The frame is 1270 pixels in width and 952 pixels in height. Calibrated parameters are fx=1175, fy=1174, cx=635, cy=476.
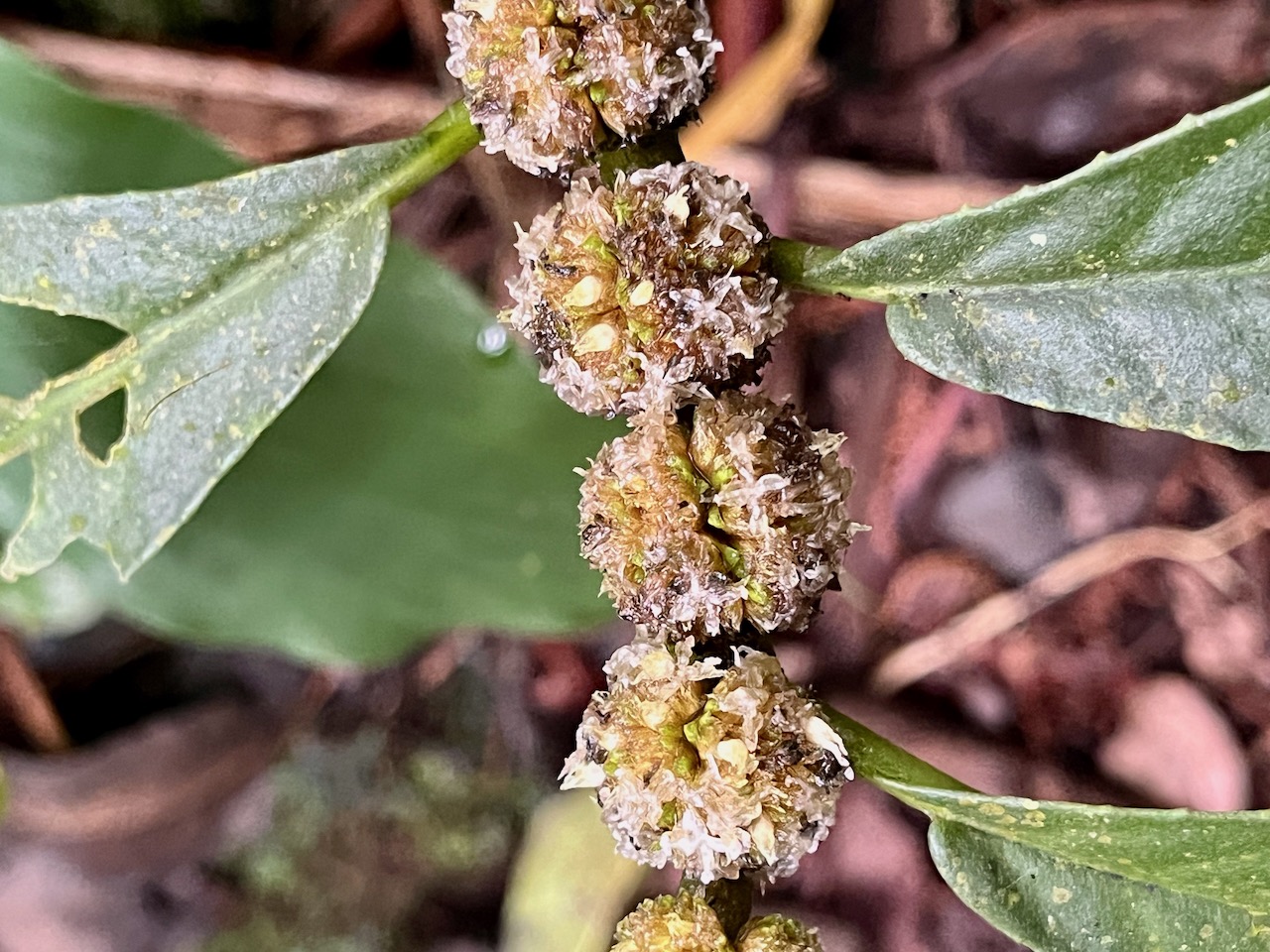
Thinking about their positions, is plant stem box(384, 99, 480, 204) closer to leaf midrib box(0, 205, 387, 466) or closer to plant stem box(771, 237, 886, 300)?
leaf midrib box(0, 205, 387, 466)

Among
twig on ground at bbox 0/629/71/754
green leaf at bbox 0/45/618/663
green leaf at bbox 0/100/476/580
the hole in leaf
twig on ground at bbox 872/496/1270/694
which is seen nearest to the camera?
green leaf at bbox 0/100/476/580

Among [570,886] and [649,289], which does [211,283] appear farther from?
[570,886]

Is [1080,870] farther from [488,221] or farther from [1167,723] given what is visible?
[488,221]

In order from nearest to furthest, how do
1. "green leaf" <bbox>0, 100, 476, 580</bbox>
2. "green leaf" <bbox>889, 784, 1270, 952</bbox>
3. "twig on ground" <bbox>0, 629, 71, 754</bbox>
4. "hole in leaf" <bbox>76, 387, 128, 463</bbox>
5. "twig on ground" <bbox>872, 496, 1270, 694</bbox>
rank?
"green leaf" <bbox>889, 784, 1270, 952</bbox> → "green leaf" <bbox>0, 100, 476, 580</bbox> → "hole in leaf" <bbox>76, 387, 128, 463</bbox> → "twig on ground" <bbox>872, 496, 1270, 694</bbox> → "twig on ground" <bbox>0, 629, 71, 754</bbox>

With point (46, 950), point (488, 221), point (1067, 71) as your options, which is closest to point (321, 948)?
point (46, 950)

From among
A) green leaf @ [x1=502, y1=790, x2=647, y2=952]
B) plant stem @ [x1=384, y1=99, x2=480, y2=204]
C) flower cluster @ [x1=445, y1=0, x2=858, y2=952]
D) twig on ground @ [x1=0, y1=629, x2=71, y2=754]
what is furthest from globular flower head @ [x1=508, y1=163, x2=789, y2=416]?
twig on ground @ [x1=0, y1=629, x2=71, y2=754]

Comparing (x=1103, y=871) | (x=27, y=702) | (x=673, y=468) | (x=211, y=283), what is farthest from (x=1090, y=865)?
(x=27, y=702)
